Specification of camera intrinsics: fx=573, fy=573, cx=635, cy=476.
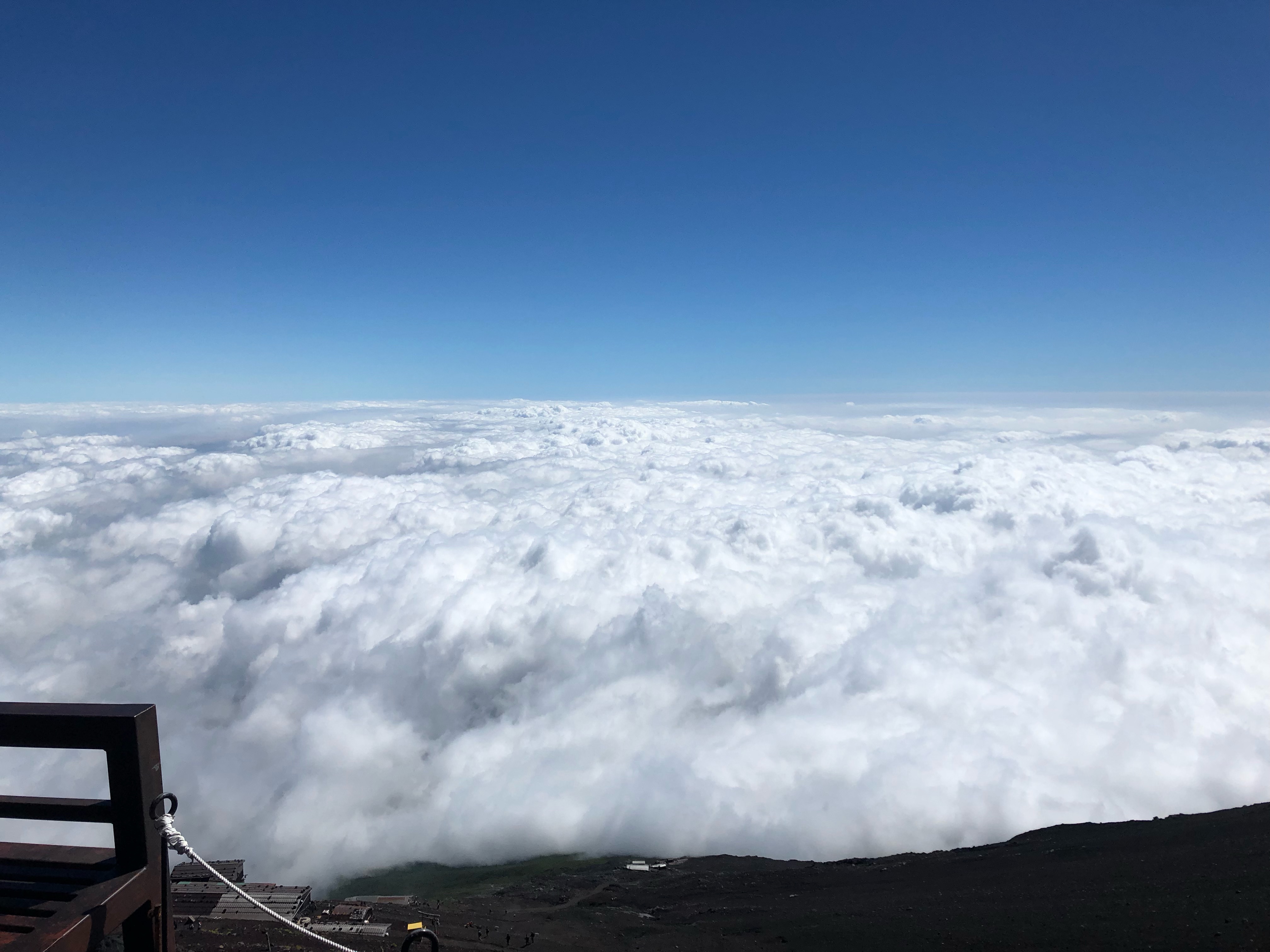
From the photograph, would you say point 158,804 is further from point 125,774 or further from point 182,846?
point 182,846

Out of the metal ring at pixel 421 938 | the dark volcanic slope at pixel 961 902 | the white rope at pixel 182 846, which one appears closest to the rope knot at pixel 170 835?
the white rope at pixel 182 846

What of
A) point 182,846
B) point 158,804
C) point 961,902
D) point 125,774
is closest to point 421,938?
point 182,846

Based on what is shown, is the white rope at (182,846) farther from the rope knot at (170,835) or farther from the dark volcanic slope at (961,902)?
the dark volcanic slope at (961,902)

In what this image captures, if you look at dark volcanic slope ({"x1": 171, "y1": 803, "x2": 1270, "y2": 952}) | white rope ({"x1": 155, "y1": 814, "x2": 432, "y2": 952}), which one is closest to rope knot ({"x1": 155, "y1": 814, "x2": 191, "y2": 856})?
white rope ({"x1": 155, "y1": 814, "x2": 432, "y2": 952})

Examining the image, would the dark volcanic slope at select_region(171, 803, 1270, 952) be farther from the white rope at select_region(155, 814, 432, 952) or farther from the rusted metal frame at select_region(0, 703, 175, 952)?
the rusted metal frame at select_region(0, 703, 175, 952)

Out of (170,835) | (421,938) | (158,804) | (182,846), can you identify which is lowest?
(421,938)

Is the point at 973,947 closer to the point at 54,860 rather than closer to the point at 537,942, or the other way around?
the point at 537,942
